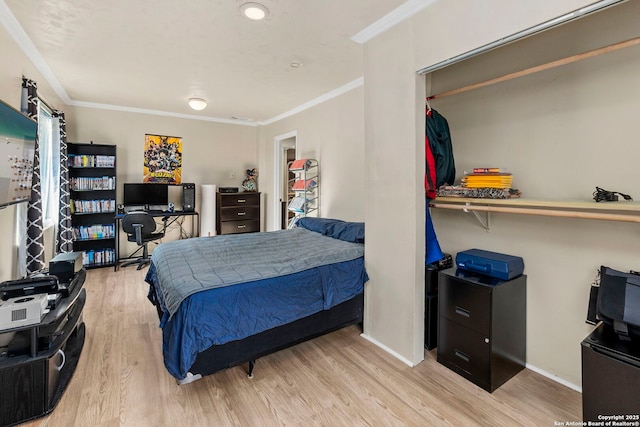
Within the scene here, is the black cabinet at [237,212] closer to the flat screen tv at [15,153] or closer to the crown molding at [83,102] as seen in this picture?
the crown molding at [83,102]

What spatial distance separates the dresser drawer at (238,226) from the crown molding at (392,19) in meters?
4.00

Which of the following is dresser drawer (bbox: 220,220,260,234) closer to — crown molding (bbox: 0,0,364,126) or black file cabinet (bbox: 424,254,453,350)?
crown molding (bbox: 0,0,364,126)

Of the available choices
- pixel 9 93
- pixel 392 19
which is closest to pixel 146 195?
pixel 9 93

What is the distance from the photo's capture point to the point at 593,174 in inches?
70.5

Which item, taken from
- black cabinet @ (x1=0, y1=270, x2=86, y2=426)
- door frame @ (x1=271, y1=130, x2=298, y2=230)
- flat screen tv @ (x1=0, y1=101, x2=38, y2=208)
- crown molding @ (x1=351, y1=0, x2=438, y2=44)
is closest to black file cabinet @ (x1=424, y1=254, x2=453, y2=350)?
crown molding @ (x1=351, y1=0, x2=438, y2=44)

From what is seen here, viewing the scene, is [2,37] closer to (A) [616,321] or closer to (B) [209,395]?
(B) [209,395]

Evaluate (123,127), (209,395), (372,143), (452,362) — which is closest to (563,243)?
(452,362)

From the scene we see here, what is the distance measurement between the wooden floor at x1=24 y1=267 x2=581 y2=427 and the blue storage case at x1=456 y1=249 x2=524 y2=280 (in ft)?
2.30

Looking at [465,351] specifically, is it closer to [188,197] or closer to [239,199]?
[239,199]

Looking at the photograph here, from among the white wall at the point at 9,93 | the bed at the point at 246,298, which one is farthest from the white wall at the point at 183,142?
the bed at the point at 246,298

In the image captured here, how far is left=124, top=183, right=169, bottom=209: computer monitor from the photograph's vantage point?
488 centimetres

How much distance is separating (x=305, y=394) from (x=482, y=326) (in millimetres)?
1184

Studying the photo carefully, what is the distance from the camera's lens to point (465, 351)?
202cm

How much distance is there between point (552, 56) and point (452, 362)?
2.12 metres
